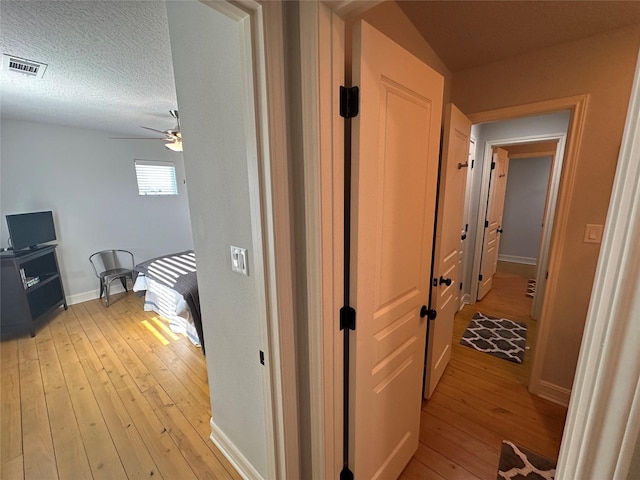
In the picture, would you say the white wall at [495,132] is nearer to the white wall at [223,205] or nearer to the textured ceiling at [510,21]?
the textured ceiling at [510,21]

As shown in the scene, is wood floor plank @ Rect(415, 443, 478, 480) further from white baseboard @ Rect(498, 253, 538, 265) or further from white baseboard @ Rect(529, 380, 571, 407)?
white baseboard @ Rect(498, 253, 538, 265)

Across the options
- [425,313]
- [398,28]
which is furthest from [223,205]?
[398,28]

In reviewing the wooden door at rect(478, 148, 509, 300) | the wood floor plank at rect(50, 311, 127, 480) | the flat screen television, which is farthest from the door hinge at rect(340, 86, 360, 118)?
the flat screen television

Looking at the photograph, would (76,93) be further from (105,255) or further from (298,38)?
(298,38)

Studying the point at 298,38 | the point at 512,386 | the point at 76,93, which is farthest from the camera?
the point at 76,93

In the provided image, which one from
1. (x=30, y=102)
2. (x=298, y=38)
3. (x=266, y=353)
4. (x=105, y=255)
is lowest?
(x=105, y=255)

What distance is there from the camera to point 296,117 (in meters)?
0.90

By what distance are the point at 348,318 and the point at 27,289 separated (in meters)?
3.82

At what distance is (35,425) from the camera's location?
183 centimetres

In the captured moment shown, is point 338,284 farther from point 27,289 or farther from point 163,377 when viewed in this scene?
point 27,289

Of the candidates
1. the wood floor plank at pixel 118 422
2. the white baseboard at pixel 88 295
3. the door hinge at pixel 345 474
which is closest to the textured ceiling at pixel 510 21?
the door hinge at pixel 345 474

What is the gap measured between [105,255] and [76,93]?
94.8 inches

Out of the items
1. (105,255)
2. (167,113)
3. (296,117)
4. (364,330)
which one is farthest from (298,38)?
(105,255)

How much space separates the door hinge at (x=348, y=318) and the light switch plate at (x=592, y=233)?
184 centimetres
